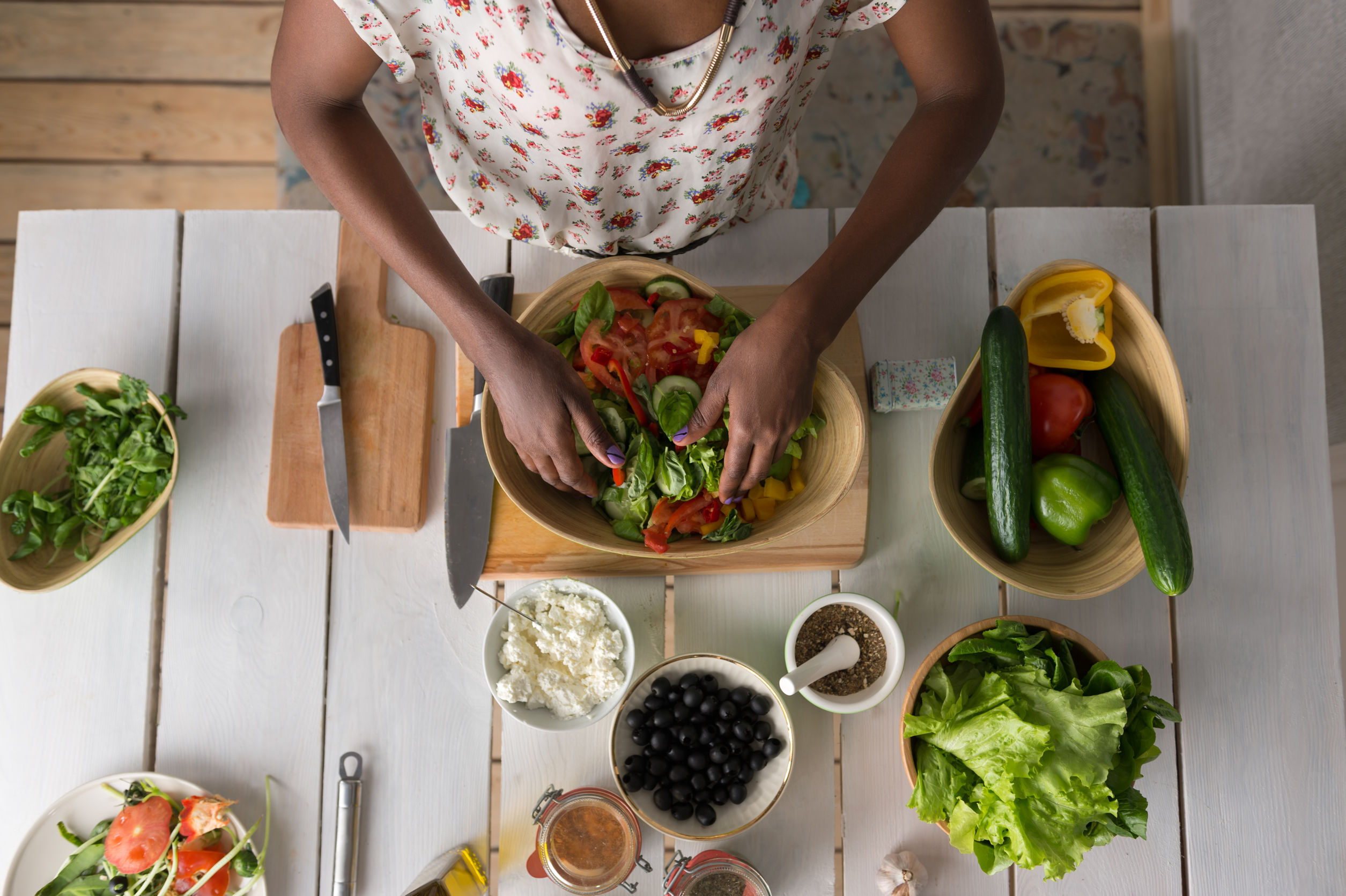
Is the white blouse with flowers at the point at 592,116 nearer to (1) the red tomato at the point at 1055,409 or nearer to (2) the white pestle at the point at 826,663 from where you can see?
(1) the red tomato at the point at 1055,409

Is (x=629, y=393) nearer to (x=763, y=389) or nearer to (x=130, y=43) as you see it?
(x=763, y=389)

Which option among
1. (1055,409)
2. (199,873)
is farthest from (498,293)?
(199,873)

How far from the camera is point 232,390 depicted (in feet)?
4.47

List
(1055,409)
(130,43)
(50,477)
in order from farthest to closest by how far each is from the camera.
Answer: (130,43) → (50,477) → (1055,409)

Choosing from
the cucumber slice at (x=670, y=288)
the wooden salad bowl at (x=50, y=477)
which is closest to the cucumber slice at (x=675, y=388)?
the cucumber slice at (x=670, y=288)

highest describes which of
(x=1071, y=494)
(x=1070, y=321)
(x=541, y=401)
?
(x=1070, y=321)

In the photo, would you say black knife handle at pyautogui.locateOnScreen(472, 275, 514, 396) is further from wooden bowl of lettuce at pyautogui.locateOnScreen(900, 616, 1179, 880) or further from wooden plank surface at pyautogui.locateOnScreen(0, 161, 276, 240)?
wooden plank surface at pyautogui.locateOnScreen(0, 161, 276, 240)

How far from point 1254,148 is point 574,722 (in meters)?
1.94

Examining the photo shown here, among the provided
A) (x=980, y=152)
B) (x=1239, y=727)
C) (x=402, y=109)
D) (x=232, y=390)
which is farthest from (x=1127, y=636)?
(x=402, y=109)

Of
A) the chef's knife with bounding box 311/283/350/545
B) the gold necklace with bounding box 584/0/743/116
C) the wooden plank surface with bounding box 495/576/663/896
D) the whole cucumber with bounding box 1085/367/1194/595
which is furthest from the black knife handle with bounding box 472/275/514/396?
the whole cucumber with bounding box 1085/367/1194/595

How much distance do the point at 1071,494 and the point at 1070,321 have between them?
26 cm

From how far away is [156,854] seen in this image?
1.15 metres

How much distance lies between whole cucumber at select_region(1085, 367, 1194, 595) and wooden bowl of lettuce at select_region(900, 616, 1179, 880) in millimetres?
153

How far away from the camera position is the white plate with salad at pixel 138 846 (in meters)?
1.15
